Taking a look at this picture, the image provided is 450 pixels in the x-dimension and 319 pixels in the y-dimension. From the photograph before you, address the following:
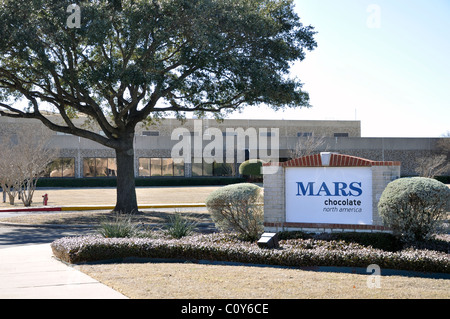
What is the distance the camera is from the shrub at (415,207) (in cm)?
941

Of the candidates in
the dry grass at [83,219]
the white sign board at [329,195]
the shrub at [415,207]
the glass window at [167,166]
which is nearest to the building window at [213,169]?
the glass window at [167,166]

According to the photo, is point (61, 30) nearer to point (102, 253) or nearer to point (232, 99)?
point (232, 99)

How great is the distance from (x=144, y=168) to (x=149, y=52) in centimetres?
3197

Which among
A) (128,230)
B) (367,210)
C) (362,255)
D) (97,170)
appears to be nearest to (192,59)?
(128,230)

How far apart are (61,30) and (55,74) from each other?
5.24ft

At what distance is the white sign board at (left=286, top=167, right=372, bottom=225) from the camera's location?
10789mm

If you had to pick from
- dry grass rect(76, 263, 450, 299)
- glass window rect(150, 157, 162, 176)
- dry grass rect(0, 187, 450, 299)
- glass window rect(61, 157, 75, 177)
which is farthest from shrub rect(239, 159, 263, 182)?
dry grass rect(76, 263, 450, 299)

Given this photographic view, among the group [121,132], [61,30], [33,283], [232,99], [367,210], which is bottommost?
[33,283]

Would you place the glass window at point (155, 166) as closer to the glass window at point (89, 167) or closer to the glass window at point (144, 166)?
the glass window at point (144, 166)

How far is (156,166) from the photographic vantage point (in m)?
50.1

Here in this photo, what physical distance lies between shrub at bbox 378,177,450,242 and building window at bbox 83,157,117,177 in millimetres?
41639

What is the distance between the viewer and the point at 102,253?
9727 mm

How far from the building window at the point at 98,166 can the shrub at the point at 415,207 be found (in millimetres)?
41639

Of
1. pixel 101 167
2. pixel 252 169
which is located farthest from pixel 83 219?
pixel 101 167
